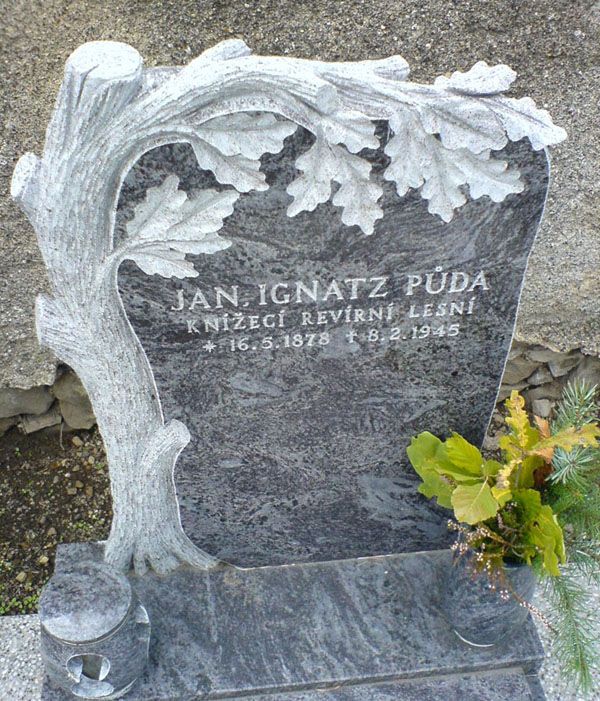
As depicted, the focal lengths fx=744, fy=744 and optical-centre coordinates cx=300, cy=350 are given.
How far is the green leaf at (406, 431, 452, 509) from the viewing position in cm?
210

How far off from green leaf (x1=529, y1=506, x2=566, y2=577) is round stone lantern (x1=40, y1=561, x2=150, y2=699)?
1.10m

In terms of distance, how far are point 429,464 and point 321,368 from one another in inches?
16.3

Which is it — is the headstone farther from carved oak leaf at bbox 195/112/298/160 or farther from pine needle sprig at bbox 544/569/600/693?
pine needle sprig at bbox 544/569/600/693

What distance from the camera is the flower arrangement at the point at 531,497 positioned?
1901 mm

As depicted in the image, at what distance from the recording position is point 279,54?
249 cm

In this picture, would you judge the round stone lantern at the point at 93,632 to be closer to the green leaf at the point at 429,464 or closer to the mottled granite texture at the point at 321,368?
the mottled granite texture at the point at 321,368

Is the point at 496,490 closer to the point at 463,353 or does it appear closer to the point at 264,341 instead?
the point at 463,353

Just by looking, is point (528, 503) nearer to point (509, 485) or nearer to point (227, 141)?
point (509, 485)

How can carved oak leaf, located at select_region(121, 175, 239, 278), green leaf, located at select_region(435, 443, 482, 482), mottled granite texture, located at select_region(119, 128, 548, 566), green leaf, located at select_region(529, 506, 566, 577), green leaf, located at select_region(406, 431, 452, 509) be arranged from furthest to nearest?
green leaf, located at select_region(406, 431, 452, 509), green leaf, located at select_region(435, 443, 482, 482), green leaf, located at select_region(529, 506, 566, 577), mottled granite texture, located at select_region(119, 128, 548, 566), carved oak leaf, located at select_region(121, 175, 239, 278)

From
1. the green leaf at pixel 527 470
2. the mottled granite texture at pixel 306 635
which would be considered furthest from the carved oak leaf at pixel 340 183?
the mottled granite texture at pixel 306 635

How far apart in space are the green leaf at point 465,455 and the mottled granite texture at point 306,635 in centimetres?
59

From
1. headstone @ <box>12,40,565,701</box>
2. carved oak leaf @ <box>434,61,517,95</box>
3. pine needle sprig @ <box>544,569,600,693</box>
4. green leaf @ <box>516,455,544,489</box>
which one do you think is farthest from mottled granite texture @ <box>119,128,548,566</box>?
pine needle sprig @ <box>544,569,600,693</box>

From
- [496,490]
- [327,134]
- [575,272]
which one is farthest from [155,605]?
[575,272]

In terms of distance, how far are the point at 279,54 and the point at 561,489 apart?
1642mm
